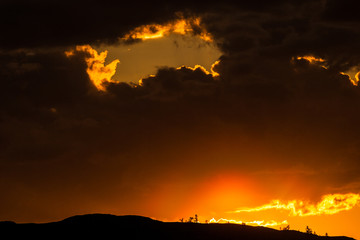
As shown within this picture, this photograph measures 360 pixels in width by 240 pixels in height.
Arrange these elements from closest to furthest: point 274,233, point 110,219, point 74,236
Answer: point 74,236
point 110,219
point 274,233

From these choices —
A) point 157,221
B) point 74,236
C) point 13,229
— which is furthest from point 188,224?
point 13,229

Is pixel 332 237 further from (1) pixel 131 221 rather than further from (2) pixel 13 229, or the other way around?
(2) pixel 13 229

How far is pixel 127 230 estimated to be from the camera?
477ft

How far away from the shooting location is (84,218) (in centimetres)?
14688

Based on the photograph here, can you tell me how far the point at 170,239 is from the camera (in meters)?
145

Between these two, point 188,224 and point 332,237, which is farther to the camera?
point 332,237

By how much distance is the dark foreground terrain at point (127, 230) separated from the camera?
140 m

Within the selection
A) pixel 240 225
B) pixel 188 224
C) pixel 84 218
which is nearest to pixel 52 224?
pixel 84 218

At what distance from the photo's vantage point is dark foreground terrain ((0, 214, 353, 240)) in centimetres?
13962

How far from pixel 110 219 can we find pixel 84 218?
16.9ft

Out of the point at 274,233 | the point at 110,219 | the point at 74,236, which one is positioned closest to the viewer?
the point at 74,236

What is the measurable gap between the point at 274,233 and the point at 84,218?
1570 inches

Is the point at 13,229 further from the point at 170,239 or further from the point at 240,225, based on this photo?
the point at 240,225

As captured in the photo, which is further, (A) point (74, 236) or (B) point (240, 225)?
(B) point (240, 225)
